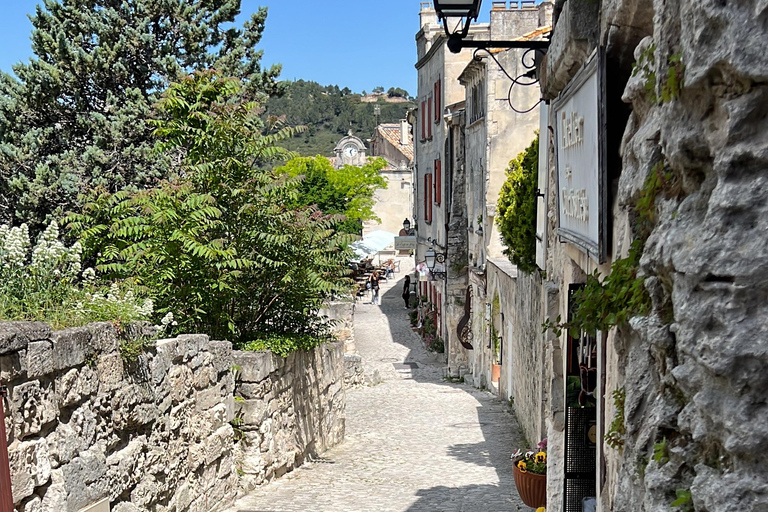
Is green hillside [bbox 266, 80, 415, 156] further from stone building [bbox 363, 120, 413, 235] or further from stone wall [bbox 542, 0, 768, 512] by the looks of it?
stone wall [bbox 542, 0, 768, 512]

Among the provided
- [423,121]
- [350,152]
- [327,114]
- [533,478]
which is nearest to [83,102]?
[533,478]

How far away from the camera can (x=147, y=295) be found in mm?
7902

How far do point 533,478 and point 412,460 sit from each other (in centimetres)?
332

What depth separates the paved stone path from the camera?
8.14m

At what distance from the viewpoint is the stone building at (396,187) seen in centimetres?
4953

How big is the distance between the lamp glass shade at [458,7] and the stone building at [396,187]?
142 feet

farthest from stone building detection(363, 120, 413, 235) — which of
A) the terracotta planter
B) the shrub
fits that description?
the shrub

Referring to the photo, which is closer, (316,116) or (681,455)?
(681,455)

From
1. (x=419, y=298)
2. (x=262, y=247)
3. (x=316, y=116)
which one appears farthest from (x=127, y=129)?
(x=316, y=116)

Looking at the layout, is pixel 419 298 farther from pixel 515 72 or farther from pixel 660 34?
pixel 660 34

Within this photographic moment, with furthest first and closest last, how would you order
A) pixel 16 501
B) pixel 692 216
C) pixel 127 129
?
1. pixel 127 129
2. pixel 16 501
3. pixel 692 216

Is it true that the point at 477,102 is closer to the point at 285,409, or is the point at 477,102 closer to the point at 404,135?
the point at 285,409

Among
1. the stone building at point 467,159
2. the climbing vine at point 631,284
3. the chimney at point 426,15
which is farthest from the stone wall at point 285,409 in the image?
the chimney at point 426,15

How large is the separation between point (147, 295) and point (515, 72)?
404 inches
